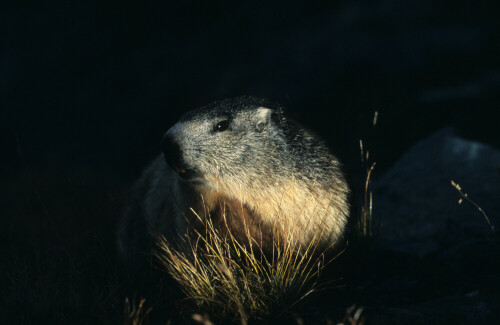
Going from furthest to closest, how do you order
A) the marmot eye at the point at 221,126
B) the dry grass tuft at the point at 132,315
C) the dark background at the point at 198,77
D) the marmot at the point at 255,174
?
the dark background at the point at 198,77, the marmot eye at the point at 221,126, the marmot at the point at 255,174, the dry grass tuft at the point at 132,315

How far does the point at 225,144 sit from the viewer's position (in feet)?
13.1

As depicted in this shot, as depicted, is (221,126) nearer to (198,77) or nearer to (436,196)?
(436,196)

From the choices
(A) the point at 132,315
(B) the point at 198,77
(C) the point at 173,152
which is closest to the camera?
(A) the point at 132,315

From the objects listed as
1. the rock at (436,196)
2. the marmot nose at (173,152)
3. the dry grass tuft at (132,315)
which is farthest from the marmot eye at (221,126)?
the rock at (436,196)

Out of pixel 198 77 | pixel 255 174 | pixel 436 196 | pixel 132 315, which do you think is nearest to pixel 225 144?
pixel 255 174

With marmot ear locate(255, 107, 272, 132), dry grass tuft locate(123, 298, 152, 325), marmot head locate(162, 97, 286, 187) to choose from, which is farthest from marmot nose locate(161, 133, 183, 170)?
dry grass tuft locate(123, 298, 152, 325)

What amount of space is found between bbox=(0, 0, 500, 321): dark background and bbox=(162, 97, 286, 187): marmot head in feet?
8.11

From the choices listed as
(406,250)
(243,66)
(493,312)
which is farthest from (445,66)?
(493,312)

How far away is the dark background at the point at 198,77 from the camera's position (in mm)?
7871

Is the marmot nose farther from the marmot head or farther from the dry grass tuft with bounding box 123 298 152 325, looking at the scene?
the dry grass tuft with bounding box 123 298 152 325

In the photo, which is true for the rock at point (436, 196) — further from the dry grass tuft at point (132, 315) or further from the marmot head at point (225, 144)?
the dry grass tuft at point (132, 315)

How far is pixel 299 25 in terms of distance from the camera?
8859 millimetres

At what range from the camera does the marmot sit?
3912 mm

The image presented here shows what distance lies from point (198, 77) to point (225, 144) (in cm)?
550
